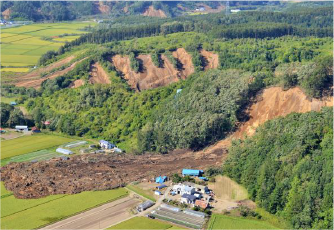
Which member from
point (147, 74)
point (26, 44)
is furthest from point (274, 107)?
point (26, 44)

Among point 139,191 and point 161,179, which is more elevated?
point 161,179

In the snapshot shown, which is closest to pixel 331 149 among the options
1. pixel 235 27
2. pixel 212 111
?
pixel 212 111

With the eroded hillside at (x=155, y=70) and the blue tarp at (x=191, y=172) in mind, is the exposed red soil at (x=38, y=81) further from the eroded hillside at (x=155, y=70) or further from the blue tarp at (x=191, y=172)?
the blue tarp at (x=191, y=172)

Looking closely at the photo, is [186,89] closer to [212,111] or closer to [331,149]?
[212,111]

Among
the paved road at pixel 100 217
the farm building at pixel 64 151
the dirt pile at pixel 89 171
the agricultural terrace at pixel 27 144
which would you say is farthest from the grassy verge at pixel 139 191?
the agricultural terrace at pixel 27 144

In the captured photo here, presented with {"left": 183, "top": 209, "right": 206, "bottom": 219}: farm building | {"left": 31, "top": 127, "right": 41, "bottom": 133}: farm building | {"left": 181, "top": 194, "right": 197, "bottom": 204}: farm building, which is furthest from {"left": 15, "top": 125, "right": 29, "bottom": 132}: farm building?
{"left": 183, "top": 209, "right": 206, "bottom": 219}: farm building

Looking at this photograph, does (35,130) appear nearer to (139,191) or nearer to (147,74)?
(147,74)

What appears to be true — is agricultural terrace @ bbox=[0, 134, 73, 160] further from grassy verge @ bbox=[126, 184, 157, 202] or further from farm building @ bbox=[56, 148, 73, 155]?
grassy verge @ bbox=[126, 184, 157, 202]
